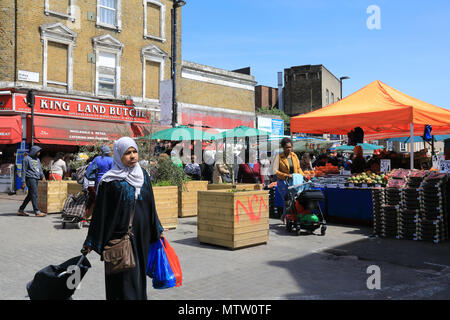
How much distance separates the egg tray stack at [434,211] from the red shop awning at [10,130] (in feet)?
53.4

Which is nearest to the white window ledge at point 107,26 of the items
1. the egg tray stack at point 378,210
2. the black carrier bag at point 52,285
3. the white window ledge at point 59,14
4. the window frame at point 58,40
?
the white window ledge at point 59,14

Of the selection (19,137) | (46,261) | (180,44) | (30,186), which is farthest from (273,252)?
(180,44)

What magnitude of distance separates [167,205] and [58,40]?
46.9 ft

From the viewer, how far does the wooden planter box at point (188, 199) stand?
11039 millimetres

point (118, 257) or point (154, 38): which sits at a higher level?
point (154, 38)

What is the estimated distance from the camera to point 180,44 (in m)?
25.2

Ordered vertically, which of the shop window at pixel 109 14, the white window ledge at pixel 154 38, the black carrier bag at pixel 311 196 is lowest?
the black carrier bag at pixel 311 196

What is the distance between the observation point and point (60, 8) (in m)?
19.8

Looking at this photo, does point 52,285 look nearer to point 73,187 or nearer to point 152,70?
point 73,187

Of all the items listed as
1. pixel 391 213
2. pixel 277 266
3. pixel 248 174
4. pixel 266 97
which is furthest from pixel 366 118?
pixel 266 97

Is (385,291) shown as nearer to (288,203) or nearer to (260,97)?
(288,203)

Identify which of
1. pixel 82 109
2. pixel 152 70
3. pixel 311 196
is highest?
pixel 152 70

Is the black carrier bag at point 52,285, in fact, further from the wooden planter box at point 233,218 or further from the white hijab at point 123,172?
the wooden planter box at point 233,218

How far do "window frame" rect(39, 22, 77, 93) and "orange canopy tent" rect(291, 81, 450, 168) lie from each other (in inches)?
517
